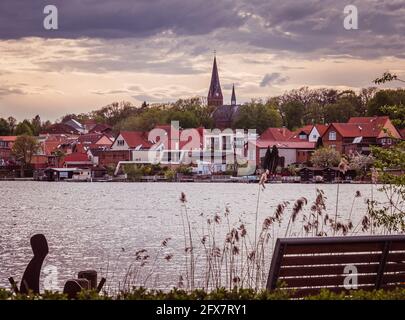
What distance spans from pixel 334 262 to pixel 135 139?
129198mm

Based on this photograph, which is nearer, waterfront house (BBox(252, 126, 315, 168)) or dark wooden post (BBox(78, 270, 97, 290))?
dark wooden post (BBox(78, 270, 97, 290))

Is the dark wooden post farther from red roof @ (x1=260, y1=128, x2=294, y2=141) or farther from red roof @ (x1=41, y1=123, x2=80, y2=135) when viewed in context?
red roof @ (x1=41, y1=123, x2=80, y2=135)

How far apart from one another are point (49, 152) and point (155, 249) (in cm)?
12322

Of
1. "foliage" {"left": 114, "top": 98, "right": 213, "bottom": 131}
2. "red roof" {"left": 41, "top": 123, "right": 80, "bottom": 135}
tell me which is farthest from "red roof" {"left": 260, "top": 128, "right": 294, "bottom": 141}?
"red roof" {"left": 41, "top": 123, "right": 80, "bottom": 135}

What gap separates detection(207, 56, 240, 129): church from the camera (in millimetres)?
163250

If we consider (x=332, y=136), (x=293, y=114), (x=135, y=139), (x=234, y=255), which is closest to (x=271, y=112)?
(x=293, y=114)

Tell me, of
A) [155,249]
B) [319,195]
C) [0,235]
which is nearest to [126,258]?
[155,249]

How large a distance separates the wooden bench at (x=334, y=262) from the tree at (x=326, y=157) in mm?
105452

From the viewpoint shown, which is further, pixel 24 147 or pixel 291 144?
pixel 24 147

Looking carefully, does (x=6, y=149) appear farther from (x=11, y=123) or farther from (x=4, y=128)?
(x=11, y=123)

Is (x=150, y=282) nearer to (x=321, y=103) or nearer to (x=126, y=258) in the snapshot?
(x=126, y=258)

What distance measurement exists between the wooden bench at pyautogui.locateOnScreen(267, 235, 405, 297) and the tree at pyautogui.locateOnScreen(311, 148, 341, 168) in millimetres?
105452

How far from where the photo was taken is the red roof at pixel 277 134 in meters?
126

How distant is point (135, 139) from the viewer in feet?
448
